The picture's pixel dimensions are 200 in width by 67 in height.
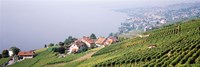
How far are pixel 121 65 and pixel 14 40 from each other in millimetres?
137293

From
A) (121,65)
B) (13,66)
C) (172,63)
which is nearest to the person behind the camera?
(172,63)

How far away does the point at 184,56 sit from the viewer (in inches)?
1170

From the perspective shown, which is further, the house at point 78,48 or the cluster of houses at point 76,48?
the cluster of houses at point 76,48

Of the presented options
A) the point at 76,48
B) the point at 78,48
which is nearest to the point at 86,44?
the point at 78,48

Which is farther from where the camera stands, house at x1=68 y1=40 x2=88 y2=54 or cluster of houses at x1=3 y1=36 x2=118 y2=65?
cluster of houses at x1=3 y1=36 x2=118 y2=65

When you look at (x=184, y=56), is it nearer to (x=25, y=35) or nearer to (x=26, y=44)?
(x=26, y=44)

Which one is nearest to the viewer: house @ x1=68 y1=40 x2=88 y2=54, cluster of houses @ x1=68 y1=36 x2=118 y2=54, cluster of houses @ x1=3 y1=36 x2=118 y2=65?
house @ x1=68 y1=40 x2=88 y2=54

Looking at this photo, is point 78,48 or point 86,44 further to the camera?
point 86,44

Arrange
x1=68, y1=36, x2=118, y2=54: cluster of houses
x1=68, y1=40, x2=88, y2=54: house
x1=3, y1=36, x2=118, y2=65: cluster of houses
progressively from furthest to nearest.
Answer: x1=68, y1=36, x2=118, y2=54: cluster of houses < x1=3, y1=36, x2=118, y2=65: cluster of houses < x1=68, y1=40, x2=88, y2=54: house

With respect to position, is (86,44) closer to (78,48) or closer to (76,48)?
(78,48)

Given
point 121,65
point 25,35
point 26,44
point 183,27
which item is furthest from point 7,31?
point 121,65

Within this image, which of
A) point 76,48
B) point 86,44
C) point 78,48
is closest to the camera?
point 76,48

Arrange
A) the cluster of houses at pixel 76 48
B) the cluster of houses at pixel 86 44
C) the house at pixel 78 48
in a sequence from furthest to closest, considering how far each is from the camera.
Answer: the cluster of houses at pixel 86 44, the cluster of houses at pixel 76 48, the house at pixel 78 48

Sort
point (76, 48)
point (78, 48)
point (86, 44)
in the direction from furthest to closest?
1. point (86, 44)
2. point (78, 48)
3. point (76, 48)
